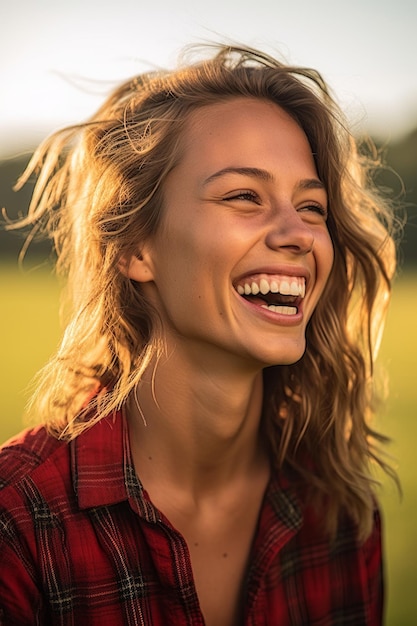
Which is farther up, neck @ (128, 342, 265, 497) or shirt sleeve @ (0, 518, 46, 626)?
neck @ (128, 342, 265, 497)

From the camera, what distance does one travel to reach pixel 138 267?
336cm

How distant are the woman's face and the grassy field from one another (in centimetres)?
145

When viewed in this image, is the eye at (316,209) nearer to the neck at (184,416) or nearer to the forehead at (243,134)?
the forehead at (243,134)

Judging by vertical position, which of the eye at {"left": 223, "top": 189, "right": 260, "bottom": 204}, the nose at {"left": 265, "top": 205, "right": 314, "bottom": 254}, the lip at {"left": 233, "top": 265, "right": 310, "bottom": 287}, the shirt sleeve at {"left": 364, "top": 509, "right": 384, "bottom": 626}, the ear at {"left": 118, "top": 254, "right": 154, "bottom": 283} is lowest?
the shirt sleeve at {"left": 364, "top": 509, "right": 384, "bottom": 626}

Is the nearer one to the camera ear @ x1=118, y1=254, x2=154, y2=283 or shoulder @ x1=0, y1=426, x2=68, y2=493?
shoulder @ x1=0, y1=426, x2=68, y2=493

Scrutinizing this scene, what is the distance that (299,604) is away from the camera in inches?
136

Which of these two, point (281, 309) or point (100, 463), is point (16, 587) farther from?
point (281, 309)

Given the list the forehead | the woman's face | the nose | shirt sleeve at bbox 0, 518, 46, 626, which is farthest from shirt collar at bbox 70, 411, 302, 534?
the forehead

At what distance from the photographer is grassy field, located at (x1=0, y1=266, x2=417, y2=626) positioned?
5465 mm

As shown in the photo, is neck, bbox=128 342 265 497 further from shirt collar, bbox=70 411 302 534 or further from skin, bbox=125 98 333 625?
shirt collar, bbox=70 411 302 534

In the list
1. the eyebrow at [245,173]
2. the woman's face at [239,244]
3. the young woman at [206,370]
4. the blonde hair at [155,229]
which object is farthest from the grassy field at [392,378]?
the eyebrow at [245,173]

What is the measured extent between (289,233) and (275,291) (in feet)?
0.72

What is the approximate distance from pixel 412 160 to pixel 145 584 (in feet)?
98.8

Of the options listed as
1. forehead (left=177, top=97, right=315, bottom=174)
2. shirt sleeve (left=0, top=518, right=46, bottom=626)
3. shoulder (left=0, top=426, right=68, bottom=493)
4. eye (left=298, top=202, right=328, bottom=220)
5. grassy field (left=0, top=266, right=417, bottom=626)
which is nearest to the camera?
shirt sleeve (left=0, top=518, right=46, bottom=626)
